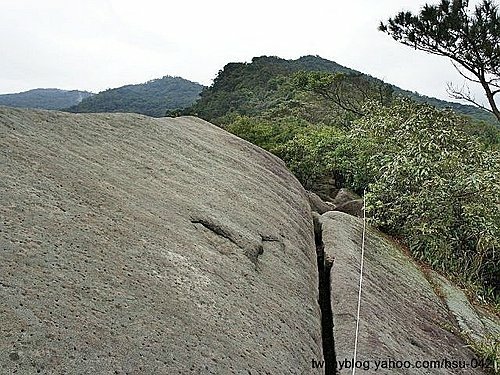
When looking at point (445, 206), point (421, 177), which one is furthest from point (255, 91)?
point (445, 206)

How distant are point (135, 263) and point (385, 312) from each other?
6.80ft

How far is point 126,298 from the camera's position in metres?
2.36

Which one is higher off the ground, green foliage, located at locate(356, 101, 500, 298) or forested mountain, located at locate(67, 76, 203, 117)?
forested mountain, located at locate(67, 76, 203, 117)

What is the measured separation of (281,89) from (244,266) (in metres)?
27.6

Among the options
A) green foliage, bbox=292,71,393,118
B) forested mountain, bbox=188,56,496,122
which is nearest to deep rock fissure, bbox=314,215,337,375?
green foliage, bbox=292,71,393,118

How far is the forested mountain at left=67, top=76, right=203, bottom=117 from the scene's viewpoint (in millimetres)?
55125

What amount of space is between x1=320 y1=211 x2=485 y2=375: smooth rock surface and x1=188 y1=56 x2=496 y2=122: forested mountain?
20.4m

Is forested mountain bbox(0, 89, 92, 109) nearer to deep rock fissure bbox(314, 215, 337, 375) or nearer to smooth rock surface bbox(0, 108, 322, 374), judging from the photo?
deep rock fissure bbox(314, 215, 337, 375)

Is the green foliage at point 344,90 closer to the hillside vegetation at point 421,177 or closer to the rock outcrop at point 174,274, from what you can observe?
the hillside vegetation at point 421,177

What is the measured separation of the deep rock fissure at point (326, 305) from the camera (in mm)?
3191

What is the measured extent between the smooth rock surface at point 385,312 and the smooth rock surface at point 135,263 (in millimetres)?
237

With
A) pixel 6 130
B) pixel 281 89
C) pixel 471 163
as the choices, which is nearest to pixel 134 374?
pixel 6 130

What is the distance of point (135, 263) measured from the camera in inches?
105

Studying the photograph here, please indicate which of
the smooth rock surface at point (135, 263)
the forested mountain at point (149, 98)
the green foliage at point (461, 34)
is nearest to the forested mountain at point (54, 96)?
the forested mountain at point (149, 98)
